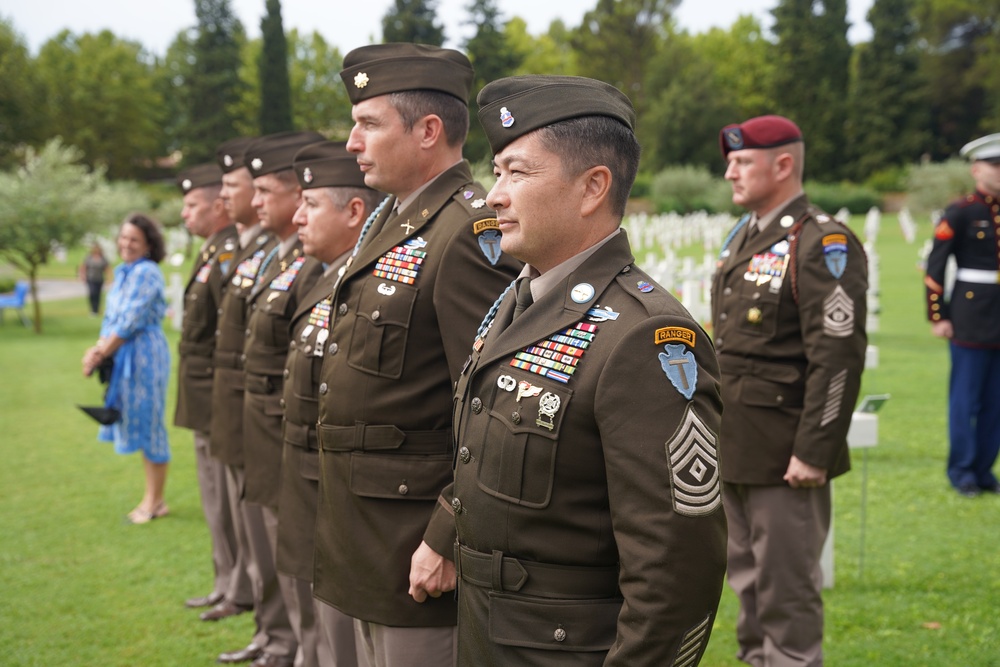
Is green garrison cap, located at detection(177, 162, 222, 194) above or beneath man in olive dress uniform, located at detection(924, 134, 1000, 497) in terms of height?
above

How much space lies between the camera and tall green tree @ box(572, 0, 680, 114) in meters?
70.7

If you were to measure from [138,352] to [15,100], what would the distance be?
1978 inches

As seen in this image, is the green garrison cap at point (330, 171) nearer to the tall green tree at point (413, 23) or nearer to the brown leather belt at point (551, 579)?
the brown leather belt at point (551, 579)

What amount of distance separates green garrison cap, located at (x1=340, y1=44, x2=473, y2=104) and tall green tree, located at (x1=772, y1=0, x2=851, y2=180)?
6709 centimetres

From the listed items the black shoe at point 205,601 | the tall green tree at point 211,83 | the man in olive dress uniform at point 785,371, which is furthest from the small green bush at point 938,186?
the tall green tree at point 211,83

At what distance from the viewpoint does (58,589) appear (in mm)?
6277

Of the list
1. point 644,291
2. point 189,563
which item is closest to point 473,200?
point 644,291

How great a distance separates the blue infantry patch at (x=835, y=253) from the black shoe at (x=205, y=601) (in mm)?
4115

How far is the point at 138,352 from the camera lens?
295 inches

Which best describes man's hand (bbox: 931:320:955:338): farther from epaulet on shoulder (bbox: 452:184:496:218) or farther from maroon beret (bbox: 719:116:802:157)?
epaulet on shoulder (bbox: 452:184:496:218)

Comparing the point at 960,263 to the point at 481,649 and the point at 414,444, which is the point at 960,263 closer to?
the point at 414,444

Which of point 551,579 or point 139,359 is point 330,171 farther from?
point 139,359

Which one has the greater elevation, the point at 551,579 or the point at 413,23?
the point at 413,23

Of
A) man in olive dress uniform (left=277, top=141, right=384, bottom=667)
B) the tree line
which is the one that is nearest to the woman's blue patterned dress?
man in olive dress uniform (left=277, top=141, right=384, bottom=667)
